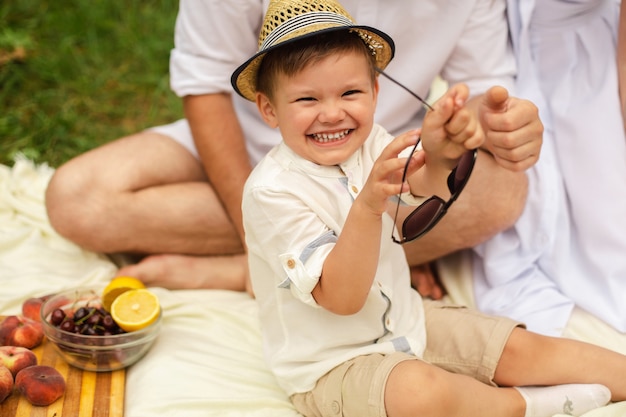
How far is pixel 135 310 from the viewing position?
2.16 m

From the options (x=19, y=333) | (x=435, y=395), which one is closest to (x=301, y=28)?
(x=435, y=395)

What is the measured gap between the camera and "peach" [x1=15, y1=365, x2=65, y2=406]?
76.4 inches

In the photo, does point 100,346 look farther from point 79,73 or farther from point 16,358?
point 79,73

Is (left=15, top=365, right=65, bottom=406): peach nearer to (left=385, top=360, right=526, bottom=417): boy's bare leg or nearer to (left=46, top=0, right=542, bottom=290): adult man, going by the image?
(left=46, top=0, right=542, bottom=290): adult man

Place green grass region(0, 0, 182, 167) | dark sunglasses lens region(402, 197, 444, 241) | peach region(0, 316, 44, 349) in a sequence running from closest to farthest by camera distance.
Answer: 1. dark sunglasses lens region(402, 197, 444, 241)
2. peach region(0, 316, 44, 349)
3. green grass region(0, 0, 182, 167)

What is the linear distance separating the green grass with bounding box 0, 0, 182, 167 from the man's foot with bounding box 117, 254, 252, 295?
1.01m

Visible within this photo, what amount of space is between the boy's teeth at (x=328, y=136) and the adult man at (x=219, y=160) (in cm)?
62

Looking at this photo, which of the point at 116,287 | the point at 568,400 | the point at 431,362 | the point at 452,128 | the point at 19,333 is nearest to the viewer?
the point at 452,128

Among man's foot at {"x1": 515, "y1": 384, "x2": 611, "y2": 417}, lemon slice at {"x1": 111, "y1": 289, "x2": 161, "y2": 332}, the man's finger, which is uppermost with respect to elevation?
the man's finger

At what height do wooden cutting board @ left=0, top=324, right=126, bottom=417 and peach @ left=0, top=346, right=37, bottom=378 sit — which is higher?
peach @ left=0, top=346, right=37, bottom=378

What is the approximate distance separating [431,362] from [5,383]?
1.02 meters

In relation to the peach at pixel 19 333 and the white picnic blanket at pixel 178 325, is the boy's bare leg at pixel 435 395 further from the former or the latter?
the peach at pixel 19 333

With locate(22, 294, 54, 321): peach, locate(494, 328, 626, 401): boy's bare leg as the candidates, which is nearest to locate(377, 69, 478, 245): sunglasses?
locate(494, 328, 626, 401): boy's bare leg

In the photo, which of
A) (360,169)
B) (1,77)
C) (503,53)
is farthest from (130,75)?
(360,169)
